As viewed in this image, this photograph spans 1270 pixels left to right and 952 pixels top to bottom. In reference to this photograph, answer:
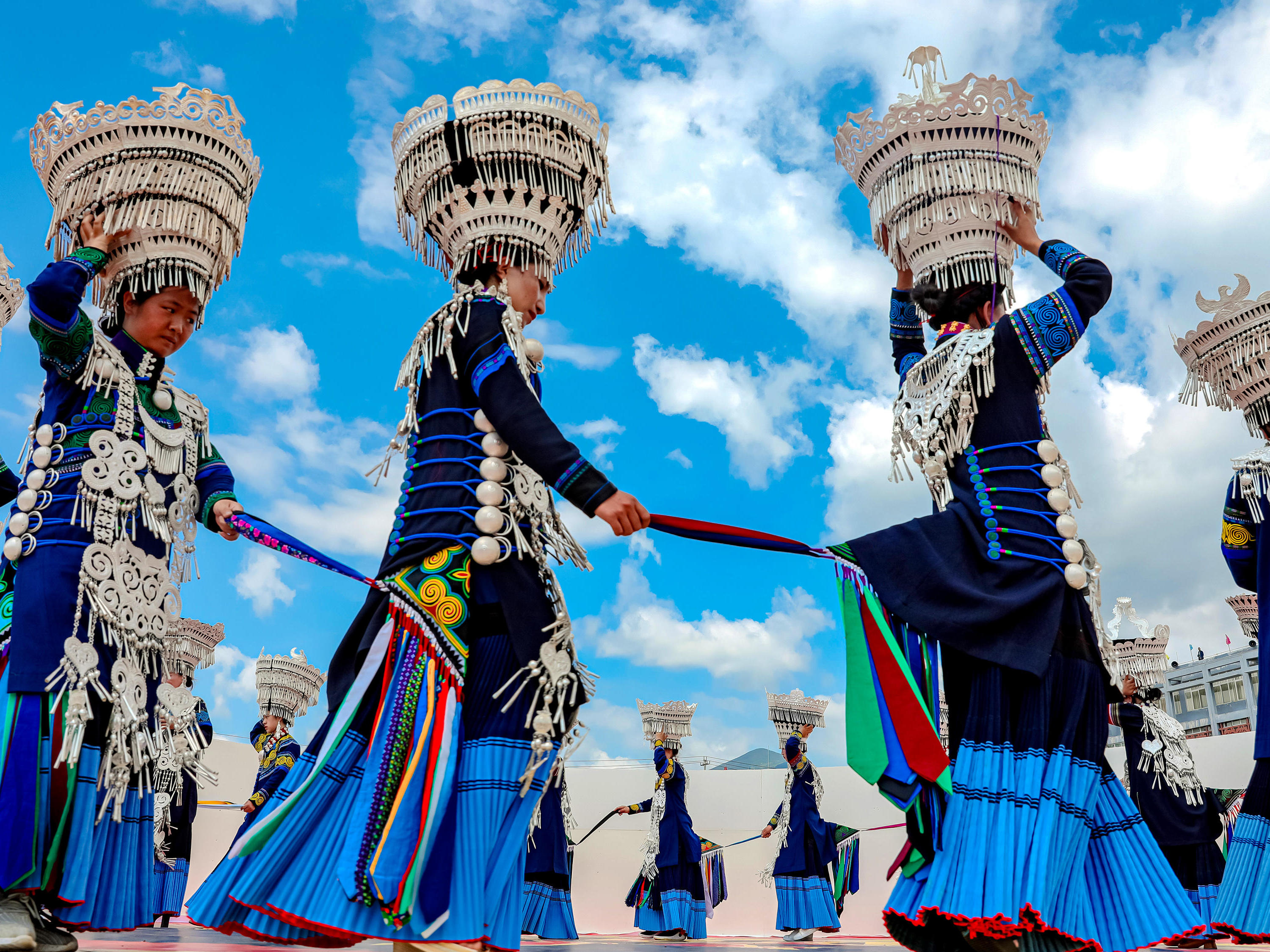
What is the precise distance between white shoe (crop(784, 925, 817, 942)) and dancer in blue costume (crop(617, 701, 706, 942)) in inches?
27.8

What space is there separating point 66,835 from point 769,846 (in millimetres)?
11478

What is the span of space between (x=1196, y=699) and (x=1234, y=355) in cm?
1967

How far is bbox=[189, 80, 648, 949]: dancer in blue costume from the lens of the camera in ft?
6.64

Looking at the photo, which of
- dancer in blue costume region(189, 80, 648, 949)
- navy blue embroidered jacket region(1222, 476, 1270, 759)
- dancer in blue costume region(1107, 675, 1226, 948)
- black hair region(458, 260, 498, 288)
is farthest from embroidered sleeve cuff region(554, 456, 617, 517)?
dancer in blue costume region(1107, 675, 1226, 948)

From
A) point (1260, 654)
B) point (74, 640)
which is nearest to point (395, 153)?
point (74, 640)

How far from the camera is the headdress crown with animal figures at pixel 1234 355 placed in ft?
13.0

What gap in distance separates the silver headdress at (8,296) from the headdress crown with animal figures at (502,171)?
2.48 m

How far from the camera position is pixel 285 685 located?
8.47 meters

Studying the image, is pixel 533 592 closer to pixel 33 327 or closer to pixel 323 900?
pixel 323 900

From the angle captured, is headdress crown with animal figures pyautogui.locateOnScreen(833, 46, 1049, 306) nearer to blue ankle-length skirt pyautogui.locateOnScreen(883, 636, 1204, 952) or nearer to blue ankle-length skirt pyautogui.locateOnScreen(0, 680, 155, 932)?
blue ankle-length skirt pyautogui.locateOnScreen(883, 636, 1204, 952)

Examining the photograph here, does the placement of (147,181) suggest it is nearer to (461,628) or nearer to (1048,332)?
(461,628)

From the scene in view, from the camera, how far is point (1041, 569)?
2584 millimetres

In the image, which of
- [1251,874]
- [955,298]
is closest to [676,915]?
[1251,874]

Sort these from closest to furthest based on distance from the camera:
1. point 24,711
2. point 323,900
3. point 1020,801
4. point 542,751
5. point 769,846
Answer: point 323,900 < point 542,751 < point 1020,801 < point 24,711 < point 769,846
